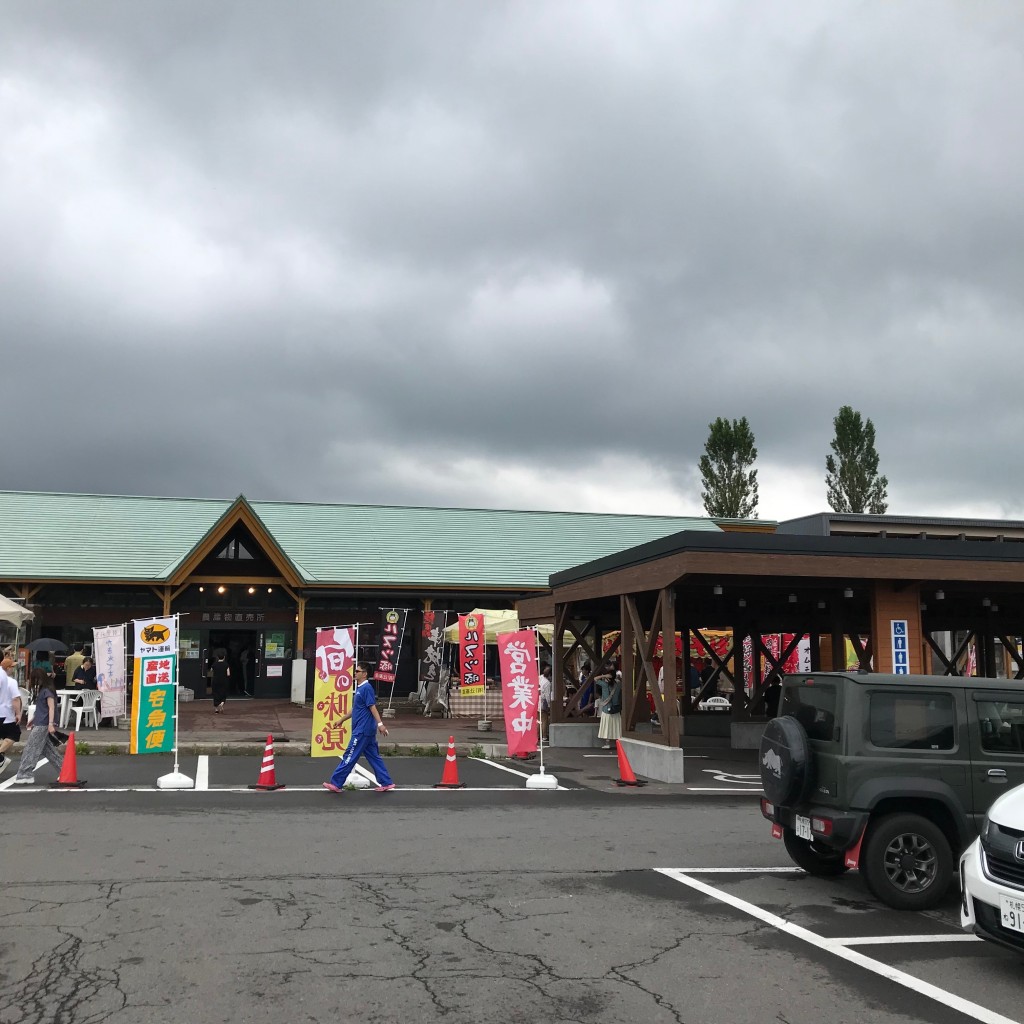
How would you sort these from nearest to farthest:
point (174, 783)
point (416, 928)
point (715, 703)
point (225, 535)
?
1. point (416, 928)
2. point (174, 783)
3. point (225, 535)
4. point (715, 703)

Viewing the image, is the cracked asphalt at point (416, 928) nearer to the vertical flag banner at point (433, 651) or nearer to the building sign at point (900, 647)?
the building sign at point (900, 647)

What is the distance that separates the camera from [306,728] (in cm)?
2275

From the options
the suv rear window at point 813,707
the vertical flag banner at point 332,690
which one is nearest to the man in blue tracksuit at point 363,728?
the vertical flag banner at point 332,690

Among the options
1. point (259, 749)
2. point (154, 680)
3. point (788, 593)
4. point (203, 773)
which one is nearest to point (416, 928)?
point (203, 773)

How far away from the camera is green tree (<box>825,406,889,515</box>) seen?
189 ft

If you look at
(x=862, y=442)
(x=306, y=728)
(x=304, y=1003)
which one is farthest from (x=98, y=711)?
(x=862, y=442)

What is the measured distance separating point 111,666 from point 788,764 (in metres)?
16.3

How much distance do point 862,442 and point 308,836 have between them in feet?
176

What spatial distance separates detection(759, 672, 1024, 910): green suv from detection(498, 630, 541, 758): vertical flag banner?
8.69 meters

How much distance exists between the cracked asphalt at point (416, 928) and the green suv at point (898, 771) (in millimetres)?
392

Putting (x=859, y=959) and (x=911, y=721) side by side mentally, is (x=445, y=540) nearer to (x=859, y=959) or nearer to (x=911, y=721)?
(x=911, y=721)

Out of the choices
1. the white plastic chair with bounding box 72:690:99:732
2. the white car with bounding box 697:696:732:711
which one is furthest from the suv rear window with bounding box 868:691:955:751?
the white car with bounding box 697:696:732:711

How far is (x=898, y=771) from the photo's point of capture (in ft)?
25.9

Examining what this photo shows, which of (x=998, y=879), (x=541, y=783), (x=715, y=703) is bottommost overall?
(x=715, y=703)
